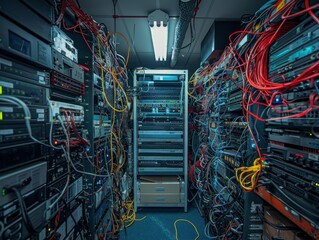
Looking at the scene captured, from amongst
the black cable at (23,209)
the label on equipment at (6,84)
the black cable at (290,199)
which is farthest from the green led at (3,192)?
the black cable at (290,199)

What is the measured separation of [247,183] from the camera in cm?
124

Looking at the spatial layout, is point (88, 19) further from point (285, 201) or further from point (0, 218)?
point (285, 201)

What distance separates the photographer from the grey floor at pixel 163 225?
2066mm

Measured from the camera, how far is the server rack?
2518 mm

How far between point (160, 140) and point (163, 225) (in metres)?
1.08

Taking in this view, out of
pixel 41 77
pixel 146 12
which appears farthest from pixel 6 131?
pixel 146 12

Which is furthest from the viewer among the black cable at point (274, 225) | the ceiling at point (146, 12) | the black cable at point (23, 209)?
the ceiling at point (146, 12)

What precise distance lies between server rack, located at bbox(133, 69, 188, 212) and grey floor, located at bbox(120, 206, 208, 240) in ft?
0.45

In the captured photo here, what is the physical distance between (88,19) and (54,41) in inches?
18.5

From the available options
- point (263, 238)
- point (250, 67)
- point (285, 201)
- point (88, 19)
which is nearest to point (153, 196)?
point (263, 238)

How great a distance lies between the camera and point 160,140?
8.36 feet

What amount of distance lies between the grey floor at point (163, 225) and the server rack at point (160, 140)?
0.14 metres

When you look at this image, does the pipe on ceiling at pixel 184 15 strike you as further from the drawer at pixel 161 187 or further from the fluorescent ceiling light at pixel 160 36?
the drawer at pixel 161 187

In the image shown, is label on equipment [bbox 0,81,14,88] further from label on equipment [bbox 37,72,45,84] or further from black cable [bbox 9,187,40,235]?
black cable [bbox 9,187,40,235]
